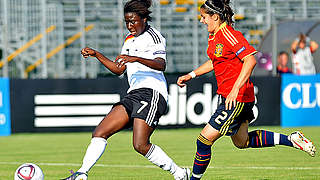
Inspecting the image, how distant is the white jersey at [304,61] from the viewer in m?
18.7

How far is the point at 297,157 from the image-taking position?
11.1m

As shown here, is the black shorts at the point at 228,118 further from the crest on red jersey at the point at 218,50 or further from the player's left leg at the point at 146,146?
the player's left leg at the point at 146,146

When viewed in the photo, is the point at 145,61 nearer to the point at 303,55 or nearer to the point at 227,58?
the point at 227,58

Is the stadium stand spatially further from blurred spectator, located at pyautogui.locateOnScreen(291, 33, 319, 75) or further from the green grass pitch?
the green grass pitch

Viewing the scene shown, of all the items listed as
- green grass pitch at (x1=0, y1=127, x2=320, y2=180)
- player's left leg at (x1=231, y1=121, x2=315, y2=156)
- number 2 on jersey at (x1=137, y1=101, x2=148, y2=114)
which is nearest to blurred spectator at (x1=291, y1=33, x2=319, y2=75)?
green grass pitch at (x1=0, y1=127, x2=320, y2=180)

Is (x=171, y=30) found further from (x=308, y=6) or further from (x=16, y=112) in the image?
(x=16, y=112)

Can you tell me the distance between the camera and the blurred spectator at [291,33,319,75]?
18.7m

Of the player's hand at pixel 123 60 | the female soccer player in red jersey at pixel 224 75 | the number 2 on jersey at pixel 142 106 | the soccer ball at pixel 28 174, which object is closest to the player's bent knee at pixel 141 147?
the number 2 on jersey at pixel 142 106

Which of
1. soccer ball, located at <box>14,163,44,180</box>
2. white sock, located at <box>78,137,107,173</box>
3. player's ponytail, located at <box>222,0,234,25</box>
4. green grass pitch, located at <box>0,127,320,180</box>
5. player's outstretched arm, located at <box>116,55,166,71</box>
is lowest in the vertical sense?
green grass pitch, located at <box>0,127,320,180</box>

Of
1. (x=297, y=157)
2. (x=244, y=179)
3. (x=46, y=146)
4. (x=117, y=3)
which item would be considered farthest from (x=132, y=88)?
(x=117, y=3)

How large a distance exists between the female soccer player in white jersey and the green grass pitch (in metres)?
1.50

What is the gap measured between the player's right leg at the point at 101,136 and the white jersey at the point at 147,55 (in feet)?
1.14

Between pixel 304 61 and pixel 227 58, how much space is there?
12.1 metres

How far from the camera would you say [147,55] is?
7.32 meters
